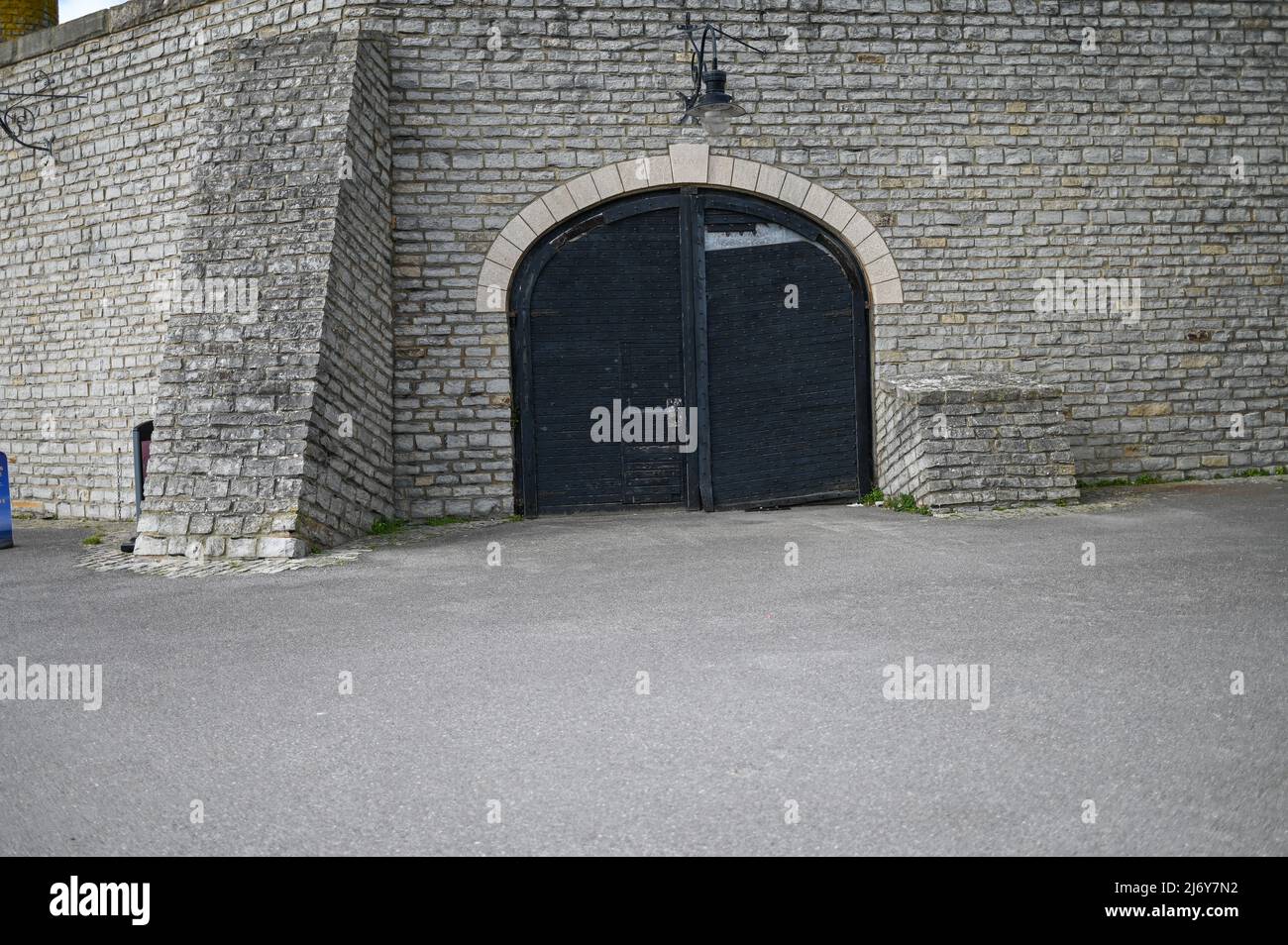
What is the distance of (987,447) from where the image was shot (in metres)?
9.88

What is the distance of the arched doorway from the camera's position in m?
11.0

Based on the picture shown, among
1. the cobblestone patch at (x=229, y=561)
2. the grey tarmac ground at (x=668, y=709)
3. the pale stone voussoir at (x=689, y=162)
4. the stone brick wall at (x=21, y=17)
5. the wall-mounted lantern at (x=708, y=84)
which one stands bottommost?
the grey tarmac ground at (x=668, y=709)

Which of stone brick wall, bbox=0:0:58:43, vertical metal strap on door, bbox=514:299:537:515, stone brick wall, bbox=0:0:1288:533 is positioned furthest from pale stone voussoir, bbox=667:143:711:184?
stone brick wall, bbox=0:0:58:43

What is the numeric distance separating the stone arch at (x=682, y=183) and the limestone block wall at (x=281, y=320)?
1149 mm

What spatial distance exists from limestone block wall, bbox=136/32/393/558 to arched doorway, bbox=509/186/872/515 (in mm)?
1641

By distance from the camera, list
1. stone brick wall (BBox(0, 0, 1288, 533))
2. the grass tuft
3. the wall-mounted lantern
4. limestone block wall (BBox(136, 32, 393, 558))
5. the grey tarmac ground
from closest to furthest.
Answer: the grey tarmac ground < limestone block wall (BBox(136, 32, 393, 558)) < the grass tuft < the wall-mounted lantern < stone brick wall (BBox(0, 0, 1288, 533))

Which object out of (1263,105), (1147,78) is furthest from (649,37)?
(1263,105)

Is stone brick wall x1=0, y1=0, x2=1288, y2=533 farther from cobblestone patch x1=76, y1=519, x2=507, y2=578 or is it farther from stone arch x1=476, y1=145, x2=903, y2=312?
cobblestone patch x1=76, y1=519, x2=507, y2=578

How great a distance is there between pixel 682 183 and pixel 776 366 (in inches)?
80.7

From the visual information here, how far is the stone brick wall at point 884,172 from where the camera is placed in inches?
423

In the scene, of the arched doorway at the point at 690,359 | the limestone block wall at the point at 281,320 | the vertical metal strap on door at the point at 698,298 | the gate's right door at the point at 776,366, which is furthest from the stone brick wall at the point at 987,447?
the limestone block wall at the point at 281,320

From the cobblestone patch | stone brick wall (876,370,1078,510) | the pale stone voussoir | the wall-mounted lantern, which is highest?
the wall-mounted lantern

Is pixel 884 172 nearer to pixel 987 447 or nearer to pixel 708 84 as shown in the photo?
pixel 708 84

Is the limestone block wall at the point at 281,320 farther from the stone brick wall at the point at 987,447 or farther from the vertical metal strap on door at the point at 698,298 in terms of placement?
the stone brick wall at the point at 987,447
